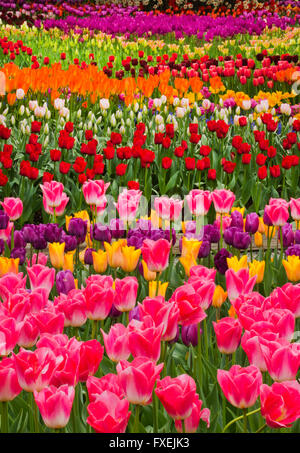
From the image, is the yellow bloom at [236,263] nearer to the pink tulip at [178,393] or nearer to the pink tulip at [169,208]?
the pink tulip at [169,208]

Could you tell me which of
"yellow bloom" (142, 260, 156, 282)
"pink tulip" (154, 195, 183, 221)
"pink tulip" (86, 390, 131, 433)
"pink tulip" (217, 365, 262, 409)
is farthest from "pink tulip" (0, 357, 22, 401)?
"pink tulip" (154, 195, 183, 221)

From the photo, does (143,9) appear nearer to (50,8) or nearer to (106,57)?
(50,8)

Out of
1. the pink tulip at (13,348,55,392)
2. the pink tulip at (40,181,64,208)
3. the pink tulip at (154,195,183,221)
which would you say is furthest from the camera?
the pink tulip at (40,181,64,208)

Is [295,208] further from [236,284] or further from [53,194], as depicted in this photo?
[53,194]

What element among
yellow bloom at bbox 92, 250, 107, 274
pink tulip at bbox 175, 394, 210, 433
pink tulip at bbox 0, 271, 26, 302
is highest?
pink tulip at bbox 0, 271, 26, 302

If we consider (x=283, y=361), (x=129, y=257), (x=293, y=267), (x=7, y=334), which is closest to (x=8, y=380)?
(x=7, y=334)

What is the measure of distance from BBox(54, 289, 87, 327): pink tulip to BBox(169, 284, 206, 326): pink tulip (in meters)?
0.30

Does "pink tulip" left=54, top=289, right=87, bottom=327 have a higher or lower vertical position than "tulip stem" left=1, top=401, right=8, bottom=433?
higher

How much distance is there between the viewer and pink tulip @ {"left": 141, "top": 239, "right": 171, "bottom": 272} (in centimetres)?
245

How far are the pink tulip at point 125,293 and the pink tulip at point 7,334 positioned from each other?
17.6 inches

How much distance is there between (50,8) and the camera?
19031mm

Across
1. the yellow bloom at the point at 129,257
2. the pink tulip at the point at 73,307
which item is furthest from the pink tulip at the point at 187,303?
the yellow bloom at the point at 129,257

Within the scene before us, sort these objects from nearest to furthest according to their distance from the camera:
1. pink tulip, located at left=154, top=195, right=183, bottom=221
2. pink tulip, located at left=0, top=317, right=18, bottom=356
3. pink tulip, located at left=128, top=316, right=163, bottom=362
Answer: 1. pink tulip, located at left=128, top=316, right=163, bottom=362
2. pink tulip, located at left=0, top=317, right=18, bottom=356
3. pink tulip, located at left=154, top=195, right=183, bottom=221

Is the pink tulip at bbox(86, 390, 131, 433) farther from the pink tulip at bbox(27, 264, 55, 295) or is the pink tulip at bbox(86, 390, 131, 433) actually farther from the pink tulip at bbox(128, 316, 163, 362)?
the pink tulip at bbox(27, 264, 55, 295)
